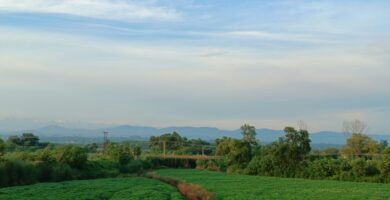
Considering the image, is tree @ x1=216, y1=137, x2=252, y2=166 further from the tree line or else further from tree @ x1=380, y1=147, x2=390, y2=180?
tree @ x1=380, y1=147, x2=390, y2=180

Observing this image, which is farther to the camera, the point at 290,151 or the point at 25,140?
the point at 25,140

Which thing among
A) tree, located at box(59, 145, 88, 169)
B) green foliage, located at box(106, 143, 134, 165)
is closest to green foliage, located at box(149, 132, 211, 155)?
green foliage, located at box(106, 143, 134, 165)

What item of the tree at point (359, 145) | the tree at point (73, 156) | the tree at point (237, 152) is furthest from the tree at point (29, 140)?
the tree at point (359, 145)

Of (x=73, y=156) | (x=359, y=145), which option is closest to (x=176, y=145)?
(x=359, y=145)

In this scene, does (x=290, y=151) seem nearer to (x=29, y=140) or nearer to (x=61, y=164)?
(x=61, y=164)

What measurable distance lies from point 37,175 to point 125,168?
17605mm

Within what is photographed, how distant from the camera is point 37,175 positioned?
163 ft

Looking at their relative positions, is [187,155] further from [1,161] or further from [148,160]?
[1,161]

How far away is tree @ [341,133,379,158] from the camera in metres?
66.2

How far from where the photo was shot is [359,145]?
6831 centimetres

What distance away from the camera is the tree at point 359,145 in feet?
217

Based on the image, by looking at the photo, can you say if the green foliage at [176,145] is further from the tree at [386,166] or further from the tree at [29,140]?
the tree at [386,166]

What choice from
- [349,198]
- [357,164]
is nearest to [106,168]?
[357,164]

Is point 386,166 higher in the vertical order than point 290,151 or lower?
lower
